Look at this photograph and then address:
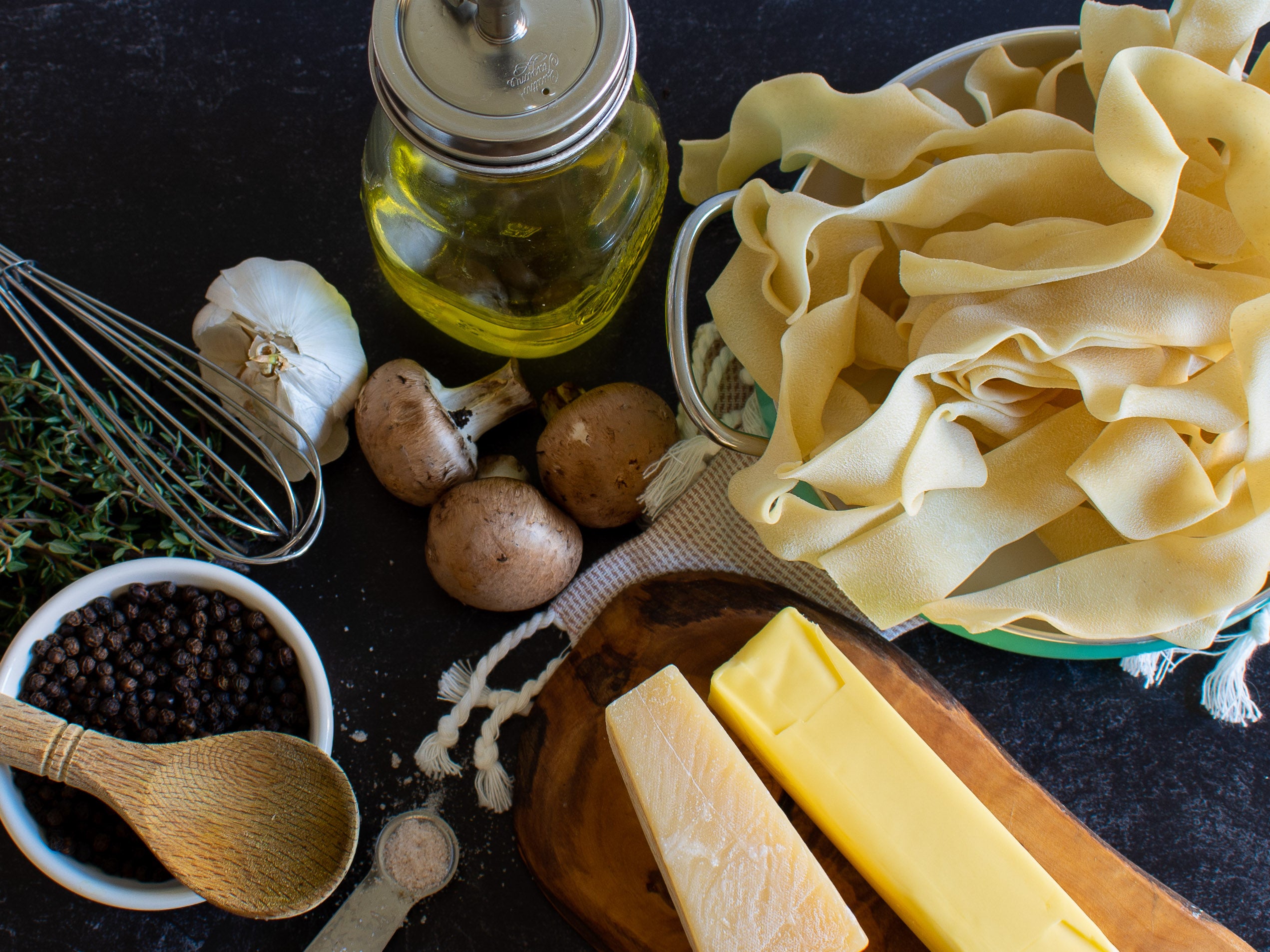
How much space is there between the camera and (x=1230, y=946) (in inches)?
25.5

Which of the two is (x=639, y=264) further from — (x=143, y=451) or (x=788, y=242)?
(x=143, y=451)

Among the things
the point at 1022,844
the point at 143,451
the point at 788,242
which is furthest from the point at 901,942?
the point at 143,451

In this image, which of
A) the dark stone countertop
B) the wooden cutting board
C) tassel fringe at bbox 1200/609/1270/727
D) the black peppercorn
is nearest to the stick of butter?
the wooden cutting board

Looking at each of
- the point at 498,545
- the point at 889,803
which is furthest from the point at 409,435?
the point at 889,803

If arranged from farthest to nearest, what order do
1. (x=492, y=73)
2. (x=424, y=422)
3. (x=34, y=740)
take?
(x=424, y=422) < (x=34, y=740) < (x=492, y=73)

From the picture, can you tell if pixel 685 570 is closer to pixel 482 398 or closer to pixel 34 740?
pixel 482 398

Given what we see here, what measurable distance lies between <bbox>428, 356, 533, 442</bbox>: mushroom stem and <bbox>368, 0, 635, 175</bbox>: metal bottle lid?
A: 0.82 feet

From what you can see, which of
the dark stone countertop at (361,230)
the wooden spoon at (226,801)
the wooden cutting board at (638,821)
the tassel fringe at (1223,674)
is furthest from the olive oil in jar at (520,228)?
the tassel fringe at (1223,674)

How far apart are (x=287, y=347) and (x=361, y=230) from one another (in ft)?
0.50

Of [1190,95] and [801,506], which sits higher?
[1190,95]

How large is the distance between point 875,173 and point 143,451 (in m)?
0.59

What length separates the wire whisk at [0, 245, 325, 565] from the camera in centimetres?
68

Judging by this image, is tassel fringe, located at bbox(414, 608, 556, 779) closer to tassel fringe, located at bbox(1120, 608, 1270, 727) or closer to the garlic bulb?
the garlic bulb

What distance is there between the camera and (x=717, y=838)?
0.63 m
